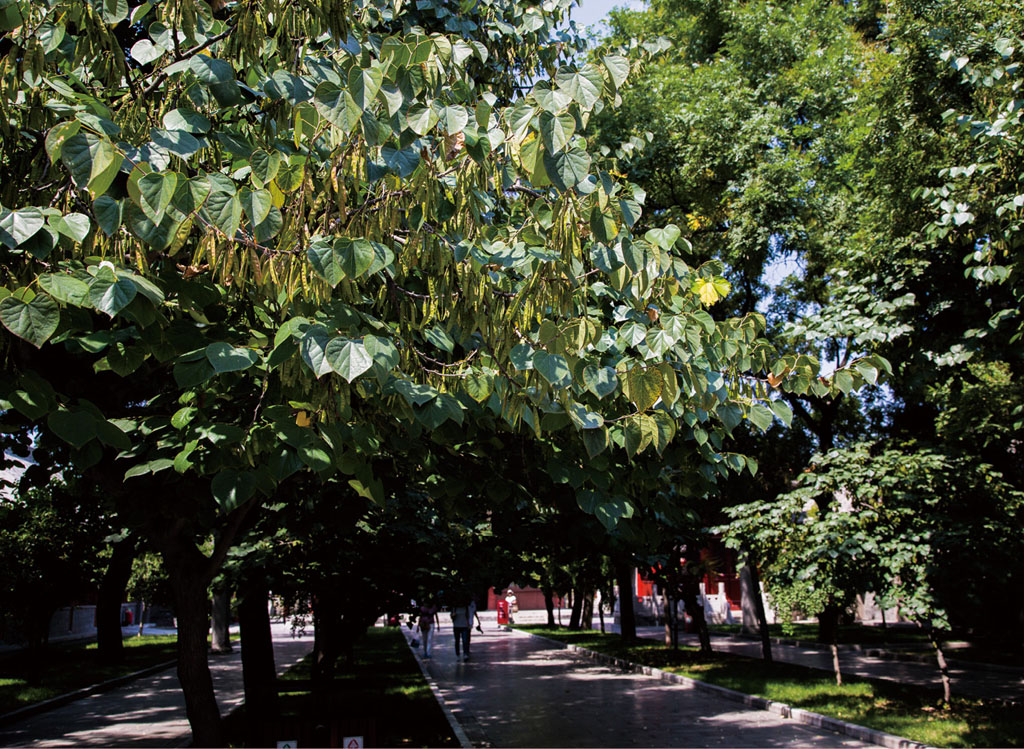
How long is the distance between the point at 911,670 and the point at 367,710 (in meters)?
12.5

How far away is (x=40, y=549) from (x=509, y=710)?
11630mm

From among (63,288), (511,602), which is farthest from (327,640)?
(511,602)

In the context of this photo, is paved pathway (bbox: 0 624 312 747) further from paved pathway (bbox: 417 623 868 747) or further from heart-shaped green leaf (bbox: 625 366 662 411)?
heart-shaped green leaf (bbox: 625 366 662 411)

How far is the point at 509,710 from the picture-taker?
551 inches

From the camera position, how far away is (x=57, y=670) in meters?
21.9

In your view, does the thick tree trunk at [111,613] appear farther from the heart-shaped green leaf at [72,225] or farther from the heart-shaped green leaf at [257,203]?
the heart-shaped green leaf at [257,203]

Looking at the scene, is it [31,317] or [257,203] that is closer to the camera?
[31,317]

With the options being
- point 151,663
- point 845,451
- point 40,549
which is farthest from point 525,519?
point 151,663

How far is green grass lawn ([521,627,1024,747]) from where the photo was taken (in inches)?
393

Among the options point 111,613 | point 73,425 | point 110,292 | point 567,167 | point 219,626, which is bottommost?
point 219,626

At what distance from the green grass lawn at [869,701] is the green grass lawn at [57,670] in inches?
519

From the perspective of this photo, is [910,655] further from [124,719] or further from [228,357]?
[228,357]

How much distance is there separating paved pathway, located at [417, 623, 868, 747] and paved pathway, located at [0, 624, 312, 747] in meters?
4.51

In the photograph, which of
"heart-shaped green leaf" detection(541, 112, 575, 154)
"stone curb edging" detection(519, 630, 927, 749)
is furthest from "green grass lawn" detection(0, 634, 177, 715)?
"heart-shaped green leaf" detection(541, 112, 575, 154)
